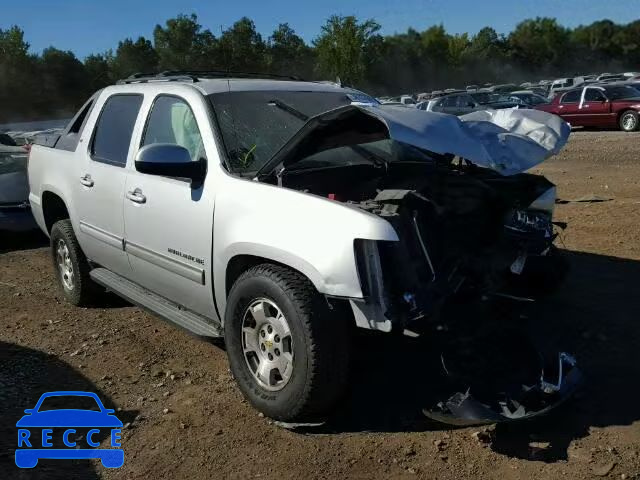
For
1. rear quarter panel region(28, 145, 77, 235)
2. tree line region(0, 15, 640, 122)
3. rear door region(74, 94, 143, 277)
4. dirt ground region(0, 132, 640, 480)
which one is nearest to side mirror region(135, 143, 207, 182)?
rear door region(74, 94, 143, 277)

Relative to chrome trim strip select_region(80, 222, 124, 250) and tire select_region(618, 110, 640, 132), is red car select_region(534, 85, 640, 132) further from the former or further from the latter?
chrome trim strip select_region(80, 222, 124, 250)

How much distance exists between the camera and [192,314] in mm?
4234

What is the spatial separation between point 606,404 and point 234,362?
6.72ft

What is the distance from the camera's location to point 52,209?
603 centimetres

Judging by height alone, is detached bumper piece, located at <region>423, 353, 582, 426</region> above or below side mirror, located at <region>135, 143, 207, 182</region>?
below

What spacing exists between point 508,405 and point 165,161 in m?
2.30

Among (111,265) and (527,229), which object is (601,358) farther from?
(111,265)

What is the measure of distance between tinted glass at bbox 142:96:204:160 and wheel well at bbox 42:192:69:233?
1.77m

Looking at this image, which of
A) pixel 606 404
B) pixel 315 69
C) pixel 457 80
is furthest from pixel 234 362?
pixel 457 80

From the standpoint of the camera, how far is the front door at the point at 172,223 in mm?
3916

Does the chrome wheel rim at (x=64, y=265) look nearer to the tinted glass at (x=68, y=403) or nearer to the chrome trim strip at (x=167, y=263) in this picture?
the chrome trim strip at (x=167, y=263)

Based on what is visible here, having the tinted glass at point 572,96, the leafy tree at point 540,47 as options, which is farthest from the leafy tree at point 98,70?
the leafy tree at point 540,47

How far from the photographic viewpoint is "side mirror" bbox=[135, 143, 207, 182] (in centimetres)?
381

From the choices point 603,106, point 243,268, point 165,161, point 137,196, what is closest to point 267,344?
point 243,268
